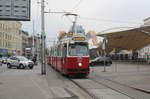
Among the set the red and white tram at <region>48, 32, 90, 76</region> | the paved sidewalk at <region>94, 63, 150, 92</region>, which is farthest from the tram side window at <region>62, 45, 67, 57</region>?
the paved sidewalk at <region>94, 63, 150, 92</region>

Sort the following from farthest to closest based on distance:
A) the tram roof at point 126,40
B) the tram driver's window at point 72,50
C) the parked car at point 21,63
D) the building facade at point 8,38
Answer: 1. the building facade at point 8,38
2. the tram roof at point 126,40
3. the parked car at point 21,63
4. the tram driver's window at point 72,50

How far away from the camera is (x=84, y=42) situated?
2014 cm

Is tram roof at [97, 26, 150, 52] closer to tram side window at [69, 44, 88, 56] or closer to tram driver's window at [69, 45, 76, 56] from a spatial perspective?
tram side window at [69, 44, 88, 56]

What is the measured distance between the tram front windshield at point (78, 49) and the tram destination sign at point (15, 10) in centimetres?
597

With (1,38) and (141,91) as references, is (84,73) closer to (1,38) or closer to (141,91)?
(141,91)

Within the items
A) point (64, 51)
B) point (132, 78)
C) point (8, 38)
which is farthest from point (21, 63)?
point (8, 38)

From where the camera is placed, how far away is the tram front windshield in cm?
1974

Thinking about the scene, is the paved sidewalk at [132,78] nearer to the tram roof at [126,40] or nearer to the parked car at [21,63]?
the parked car at [21,63]

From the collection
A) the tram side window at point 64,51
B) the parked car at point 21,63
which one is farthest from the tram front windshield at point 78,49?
the parked car at point 21,63

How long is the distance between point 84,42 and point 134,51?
5790 cm

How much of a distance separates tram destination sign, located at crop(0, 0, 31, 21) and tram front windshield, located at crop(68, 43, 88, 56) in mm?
5974

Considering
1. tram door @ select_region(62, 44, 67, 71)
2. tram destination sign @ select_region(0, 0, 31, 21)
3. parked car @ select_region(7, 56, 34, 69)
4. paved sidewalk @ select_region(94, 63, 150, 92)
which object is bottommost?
paved sidewalk @ select_region(94, 63, 150, 92)

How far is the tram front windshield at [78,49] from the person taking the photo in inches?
777

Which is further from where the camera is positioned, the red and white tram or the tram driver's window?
the tram driver's window
